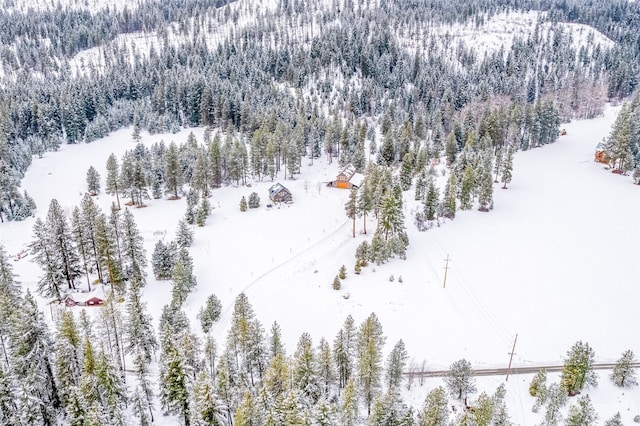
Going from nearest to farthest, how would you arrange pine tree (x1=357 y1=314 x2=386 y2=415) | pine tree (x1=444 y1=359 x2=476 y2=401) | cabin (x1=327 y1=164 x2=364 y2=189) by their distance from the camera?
pine tree (x1=357 y1=314 x2=386 y2=415), pine tree (x1=444 y1=359 x2=476 y2=401), cabin (x1=327 y1=164 x2=364 y2=189)

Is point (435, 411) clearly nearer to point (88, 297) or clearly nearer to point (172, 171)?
point (88, 297)

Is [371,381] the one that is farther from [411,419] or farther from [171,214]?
[171,214]

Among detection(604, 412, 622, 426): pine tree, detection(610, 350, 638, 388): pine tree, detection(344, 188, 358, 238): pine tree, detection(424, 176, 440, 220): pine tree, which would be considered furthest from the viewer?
detection(424, 176, 440, 220): pine tree

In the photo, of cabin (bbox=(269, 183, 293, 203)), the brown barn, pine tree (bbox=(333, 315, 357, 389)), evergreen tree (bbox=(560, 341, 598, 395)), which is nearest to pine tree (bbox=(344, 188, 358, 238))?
cabin (bbox=(269, 183, 293, 203))

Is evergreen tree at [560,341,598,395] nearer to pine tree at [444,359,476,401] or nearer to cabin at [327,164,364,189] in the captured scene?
pine tree at [444,359,476,401]

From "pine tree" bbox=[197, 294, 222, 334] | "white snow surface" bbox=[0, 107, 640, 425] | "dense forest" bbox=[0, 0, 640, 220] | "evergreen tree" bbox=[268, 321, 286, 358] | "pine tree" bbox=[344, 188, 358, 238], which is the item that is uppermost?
"dense forest" bbox=[0, 0, 640, 220]

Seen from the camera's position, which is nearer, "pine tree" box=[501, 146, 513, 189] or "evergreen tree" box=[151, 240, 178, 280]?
"evergreen tree" box=[151, 240, 178, 280]

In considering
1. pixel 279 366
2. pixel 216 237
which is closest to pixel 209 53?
pixel 216 237

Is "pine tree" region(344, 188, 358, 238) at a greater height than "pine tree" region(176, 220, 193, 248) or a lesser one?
greater
